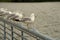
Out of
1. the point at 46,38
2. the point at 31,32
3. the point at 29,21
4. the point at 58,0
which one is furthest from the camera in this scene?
the point at 58,0

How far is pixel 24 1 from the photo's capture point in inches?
752

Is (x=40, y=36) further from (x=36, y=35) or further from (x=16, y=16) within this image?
(x=16, y=16)

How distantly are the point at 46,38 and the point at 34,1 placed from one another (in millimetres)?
18846

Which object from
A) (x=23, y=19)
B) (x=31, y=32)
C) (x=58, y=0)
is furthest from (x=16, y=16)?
(x=58, y=0)

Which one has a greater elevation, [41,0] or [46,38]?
[41,0]

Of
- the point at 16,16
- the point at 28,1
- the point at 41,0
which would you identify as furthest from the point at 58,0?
the point at 16,16

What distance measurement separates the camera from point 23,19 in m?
4.36

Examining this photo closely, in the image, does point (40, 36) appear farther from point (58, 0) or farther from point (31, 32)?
point (58, 0)

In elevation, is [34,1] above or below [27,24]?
above

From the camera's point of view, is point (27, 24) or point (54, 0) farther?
point (54, 0)

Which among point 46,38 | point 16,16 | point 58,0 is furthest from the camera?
point 58,0

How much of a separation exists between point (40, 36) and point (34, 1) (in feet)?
61.7

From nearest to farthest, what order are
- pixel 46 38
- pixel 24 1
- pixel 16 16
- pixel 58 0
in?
pixel 46 38 → pixel 16 16 → pixel 24 1 → pixel 58 0

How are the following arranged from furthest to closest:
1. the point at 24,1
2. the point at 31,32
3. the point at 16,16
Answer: the point at 24,1, the point at 16,16, the point at 31,32
